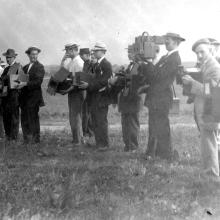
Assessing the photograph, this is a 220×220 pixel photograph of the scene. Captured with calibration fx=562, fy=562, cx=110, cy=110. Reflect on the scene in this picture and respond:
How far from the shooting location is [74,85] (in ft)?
35.7

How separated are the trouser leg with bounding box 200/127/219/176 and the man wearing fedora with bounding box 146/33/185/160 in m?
1.36

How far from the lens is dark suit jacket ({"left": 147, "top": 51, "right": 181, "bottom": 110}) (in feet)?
28.9

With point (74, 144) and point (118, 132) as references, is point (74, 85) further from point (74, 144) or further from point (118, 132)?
point (118, 132)

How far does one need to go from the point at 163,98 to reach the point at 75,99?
8.42 feet

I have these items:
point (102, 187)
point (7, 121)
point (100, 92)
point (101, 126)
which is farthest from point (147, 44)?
point (7, 121)

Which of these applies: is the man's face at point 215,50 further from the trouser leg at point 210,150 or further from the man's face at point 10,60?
the man's face at point 10,60

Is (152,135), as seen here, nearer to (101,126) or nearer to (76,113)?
(101,126)

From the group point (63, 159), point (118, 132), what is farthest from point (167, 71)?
point (118, 132)

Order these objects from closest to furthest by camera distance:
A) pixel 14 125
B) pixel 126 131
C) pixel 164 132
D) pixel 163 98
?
pixel 163 98
pixel 164 132
pixel 126 131
pixel 14 125

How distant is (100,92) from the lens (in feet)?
34.2

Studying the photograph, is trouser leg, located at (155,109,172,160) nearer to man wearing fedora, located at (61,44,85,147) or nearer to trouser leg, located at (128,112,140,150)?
trouser leg, located at (128,112,140,150)

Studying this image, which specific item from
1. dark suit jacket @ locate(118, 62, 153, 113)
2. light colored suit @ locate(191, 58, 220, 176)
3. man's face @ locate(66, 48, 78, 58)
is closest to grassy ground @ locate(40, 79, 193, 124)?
man's face @ locate(66, 48, 78, 58)

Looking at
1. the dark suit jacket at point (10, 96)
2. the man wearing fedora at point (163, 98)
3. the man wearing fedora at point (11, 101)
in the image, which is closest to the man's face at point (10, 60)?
the man wearing fedora at point (11, 101)

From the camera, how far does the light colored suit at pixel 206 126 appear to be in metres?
7.57
